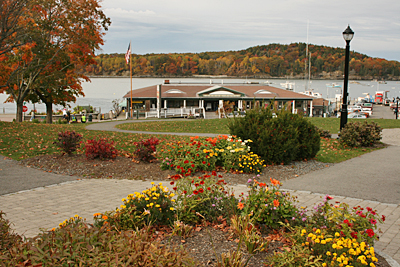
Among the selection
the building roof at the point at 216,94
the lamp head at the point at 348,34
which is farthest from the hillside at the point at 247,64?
the lamp head at the point at 348,34

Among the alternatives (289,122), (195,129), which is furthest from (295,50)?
(289,122)

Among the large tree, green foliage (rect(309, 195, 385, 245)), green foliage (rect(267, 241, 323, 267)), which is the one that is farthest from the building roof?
green foliage (rect(267, 241, 323, 267))

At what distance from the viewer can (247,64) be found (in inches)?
5330

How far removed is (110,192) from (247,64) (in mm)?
132901

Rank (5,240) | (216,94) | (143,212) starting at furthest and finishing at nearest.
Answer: (216,94)
(143,212)
(5,240)

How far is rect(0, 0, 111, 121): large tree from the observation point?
73.0ft

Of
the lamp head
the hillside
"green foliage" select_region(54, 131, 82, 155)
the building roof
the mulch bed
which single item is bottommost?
the mulch bed

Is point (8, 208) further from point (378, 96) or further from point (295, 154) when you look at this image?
point (378, 96)

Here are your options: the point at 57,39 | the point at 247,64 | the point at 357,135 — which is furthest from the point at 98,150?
the point at 247,64

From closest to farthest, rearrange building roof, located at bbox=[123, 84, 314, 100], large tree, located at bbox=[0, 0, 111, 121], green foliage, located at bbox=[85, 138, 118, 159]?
1. green foliage, located at bbox=[85, 138, 118, 159]
2. large tree, located at bbox=[0, 0, 111, 121]
3. building roof, located at bbox=[123, 84, 314, 100]

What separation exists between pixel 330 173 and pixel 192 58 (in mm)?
123951

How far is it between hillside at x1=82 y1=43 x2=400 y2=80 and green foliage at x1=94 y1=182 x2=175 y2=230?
107585 millimetres

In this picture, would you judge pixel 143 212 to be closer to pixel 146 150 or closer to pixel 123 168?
pixel 123 168

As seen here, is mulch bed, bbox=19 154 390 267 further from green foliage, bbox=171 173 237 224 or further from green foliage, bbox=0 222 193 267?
green foliage, bbox=0 222 193 267
